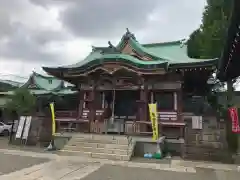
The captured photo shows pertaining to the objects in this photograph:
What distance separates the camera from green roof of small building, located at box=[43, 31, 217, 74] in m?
13.8

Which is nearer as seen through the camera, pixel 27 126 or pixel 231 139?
pixel 231 139

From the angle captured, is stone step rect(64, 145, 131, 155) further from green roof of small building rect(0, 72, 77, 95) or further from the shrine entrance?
→ green roof of small building rect(0, 72, 77, 95)

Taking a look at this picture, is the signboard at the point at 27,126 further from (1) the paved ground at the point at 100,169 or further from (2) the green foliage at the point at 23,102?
(1) the paved ground at the point at 100,169

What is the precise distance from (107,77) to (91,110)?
234 cm

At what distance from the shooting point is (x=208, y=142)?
12.4m

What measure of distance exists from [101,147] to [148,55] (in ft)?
23.7

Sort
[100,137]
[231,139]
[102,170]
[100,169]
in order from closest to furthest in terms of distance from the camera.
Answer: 1. [102,170]
2. [100,169]
3. [231,139]
4. [100,137]

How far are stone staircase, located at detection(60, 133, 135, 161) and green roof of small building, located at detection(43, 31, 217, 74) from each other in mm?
4358

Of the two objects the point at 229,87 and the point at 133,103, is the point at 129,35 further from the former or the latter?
the point at 229,87

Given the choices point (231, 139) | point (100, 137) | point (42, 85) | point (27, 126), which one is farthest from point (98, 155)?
point (42, 85)

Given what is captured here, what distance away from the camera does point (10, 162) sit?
10094mm

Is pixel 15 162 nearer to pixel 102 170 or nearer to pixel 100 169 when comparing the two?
pixel 100 169

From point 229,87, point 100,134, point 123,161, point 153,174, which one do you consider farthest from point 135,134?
point 229,87

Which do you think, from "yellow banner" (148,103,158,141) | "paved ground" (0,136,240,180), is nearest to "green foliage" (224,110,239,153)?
"paved ground" (0,136,240,180)
